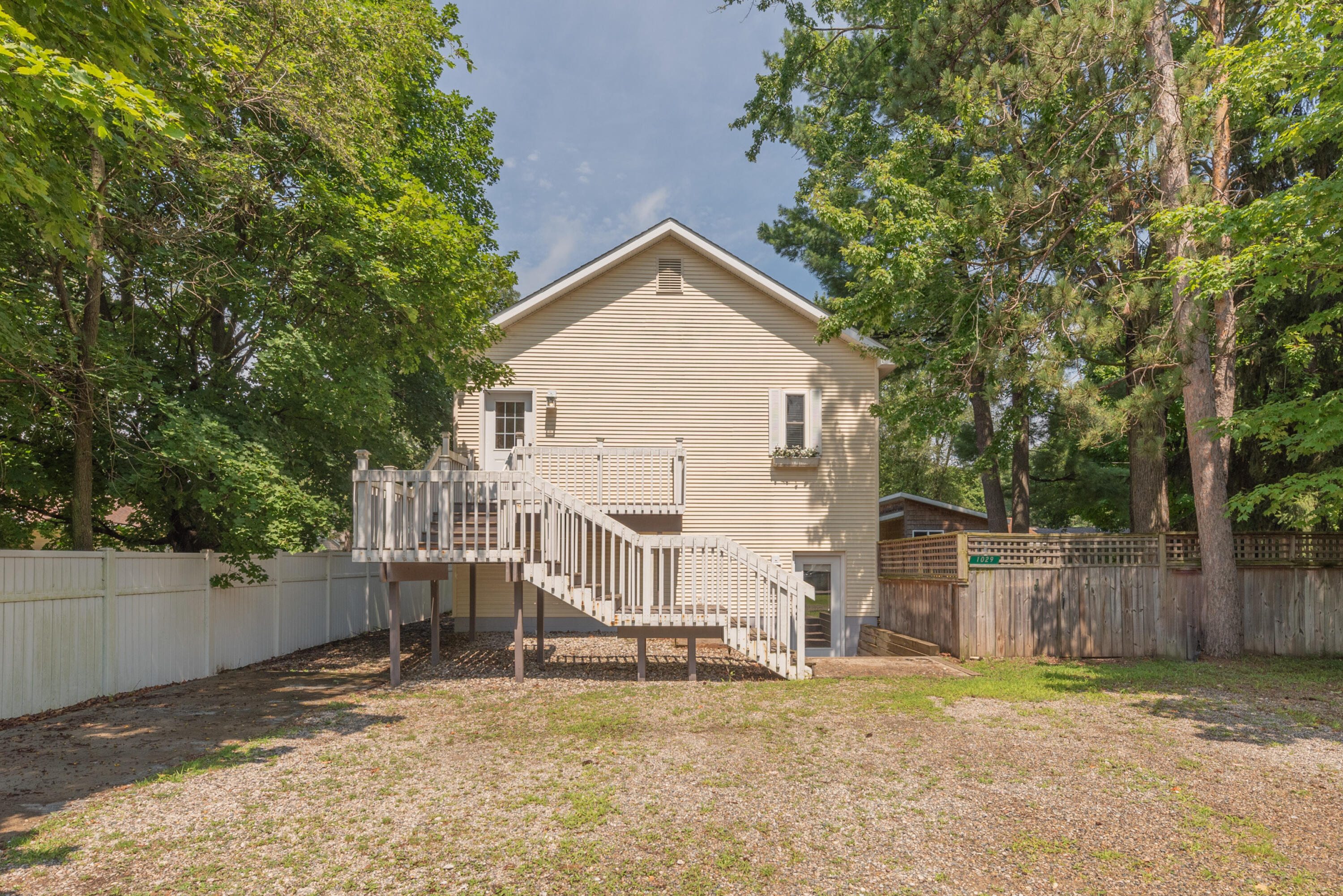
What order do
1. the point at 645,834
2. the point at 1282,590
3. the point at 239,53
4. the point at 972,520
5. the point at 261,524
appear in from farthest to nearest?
1. the point at 972,520
2. the point at 1282,590
3. the point at 261,524
4. the point at 239,53
5. the point at 645,834

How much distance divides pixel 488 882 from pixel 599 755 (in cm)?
245

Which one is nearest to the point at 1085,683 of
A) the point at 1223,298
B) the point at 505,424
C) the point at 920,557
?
the point at 920,557

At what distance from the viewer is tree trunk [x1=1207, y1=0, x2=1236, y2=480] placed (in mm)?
10992

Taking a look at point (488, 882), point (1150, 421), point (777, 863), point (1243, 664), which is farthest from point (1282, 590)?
point (488, 882)

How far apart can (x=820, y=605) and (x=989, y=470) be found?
18.9 feet

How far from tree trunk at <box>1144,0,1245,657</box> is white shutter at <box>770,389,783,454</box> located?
685 cm

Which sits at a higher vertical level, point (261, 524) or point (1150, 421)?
point (1150, 421)

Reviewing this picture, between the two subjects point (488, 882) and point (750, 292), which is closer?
point (488, 882)

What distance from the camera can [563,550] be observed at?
32.2 ft

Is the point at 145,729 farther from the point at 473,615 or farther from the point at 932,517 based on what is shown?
the point at 932,517

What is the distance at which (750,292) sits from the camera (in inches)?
592

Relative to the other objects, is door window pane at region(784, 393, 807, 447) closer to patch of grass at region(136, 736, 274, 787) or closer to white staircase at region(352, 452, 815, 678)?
white staircase at region(352, 452, 815, 678)

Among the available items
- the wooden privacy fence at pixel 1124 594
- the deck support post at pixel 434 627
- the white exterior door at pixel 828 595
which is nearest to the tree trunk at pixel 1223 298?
the wooden privacy fence at pixel 1124 594

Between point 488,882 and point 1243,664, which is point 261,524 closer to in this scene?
point 488,882
